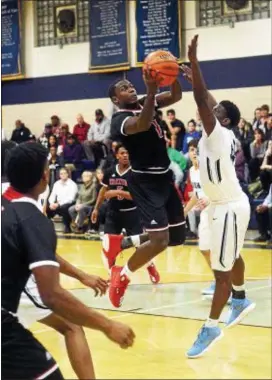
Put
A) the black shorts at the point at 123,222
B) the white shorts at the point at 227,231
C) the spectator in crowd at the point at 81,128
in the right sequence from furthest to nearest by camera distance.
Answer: the spectator in crowd at the point at 81,128 → the black shorts at the point at 123,222 → the white shorts at the point at 227,231

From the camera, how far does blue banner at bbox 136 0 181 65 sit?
5.65 metres

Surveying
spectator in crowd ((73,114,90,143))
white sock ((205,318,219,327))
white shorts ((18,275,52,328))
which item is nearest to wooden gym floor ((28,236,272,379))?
white sock ((205,318,219,327))

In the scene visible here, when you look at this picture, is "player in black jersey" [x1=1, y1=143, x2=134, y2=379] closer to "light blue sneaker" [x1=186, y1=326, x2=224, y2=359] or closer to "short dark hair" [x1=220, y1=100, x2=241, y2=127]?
"short dark hair" [x1=220, y1=100, x2=241, y2=127]

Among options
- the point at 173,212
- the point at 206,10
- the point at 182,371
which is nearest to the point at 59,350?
the point at 182,371

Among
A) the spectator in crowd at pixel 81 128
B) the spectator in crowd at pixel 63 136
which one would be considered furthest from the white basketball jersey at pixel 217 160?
the spectator in crowd at pixel 81 128

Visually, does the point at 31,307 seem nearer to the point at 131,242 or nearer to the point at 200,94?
the point at 200,94

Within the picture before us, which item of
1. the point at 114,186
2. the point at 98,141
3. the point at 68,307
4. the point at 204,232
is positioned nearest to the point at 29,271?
the point at 68,307

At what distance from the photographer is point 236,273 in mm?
5934

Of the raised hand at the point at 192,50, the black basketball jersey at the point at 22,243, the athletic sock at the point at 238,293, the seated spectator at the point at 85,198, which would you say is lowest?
the seated spectator at the point at 85,198

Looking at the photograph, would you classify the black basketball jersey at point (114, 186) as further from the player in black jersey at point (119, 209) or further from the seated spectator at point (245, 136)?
the seated spectator at point (245, 136)

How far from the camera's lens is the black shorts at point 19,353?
340 centimetres

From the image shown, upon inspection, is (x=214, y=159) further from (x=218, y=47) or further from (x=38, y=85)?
(x=38, y=85)

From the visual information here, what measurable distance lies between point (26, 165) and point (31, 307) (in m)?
0.97

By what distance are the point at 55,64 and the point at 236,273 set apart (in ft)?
44.7
